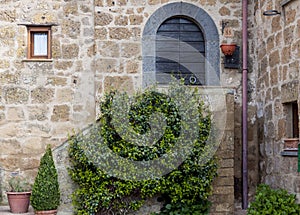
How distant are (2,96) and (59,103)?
0.89m

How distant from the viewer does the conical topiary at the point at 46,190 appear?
6926 mm

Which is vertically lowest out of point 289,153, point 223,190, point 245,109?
point 223,190

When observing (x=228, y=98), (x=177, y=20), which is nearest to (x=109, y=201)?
(x=228, y=98)

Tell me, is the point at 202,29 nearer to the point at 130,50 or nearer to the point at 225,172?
the point at 130,50

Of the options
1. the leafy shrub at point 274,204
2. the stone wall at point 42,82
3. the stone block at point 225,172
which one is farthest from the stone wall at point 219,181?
the stone wall at point 42,82

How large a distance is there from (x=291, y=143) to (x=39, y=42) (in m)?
4.19

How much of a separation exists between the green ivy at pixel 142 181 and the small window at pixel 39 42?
1.94m

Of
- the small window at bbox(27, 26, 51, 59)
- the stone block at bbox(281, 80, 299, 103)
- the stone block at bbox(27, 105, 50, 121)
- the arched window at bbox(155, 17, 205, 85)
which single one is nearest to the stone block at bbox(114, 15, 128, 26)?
the arched window at bbox(155, 17, 205, 85)

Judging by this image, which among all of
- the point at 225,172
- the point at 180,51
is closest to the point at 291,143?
the point at 225,172

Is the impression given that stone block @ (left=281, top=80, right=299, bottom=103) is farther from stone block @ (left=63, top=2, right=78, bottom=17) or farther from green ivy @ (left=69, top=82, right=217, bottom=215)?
stone block @ (left=63, top=2, right=78, bottom=17)

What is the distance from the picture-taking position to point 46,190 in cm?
695

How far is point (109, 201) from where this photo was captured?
22.8 feet

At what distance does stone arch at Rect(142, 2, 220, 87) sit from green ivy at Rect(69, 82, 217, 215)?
1301 millimetres

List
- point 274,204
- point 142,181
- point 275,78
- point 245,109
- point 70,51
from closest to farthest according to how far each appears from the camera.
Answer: point 274,204
point 142,181
point 275,78
point 245,109
point 70,51
